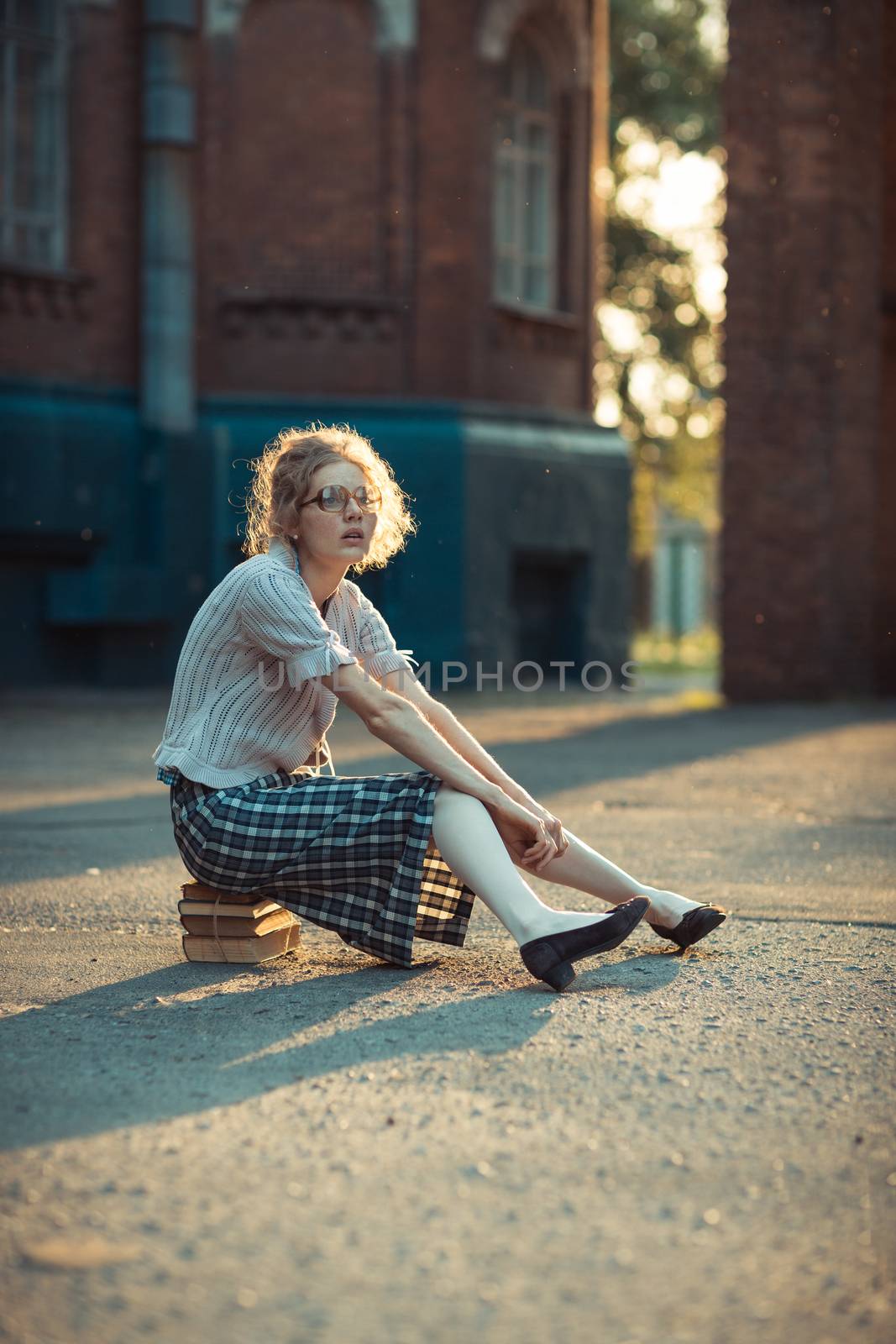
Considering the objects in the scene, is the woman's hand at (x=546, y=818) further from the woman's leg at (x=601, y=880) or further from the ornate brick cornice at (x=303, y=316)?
→ the ornate brick cornice at (x=303, y=316)

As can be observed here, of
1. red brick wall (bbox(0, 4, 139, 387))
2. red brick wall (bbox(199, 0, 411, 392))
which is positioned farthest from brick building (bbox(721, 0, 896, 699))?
red brick wall (bbox(0, 4, 139, 387))

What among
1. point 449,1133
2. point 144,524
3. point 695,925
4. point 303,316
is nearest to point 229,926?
point 695,925

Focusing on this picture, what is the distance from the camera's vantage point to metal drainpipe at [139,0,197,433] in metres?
17.5

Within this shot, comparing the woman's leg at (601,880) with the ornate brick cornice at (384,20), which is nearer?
the woman's leg at (601,880)

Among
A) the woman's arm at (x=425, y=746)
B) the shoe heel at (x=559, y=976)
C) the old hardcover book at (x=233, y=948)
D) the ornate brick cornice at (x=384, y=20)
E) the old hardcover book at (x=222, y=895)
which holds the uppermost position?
the ornate brick cornice at (x=384, y=20)

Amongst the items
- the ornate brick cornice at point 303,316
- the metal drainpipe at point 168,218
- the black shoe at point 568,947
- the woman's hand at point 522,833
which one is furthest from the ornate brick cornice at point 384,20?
the black shoe at point 568,947

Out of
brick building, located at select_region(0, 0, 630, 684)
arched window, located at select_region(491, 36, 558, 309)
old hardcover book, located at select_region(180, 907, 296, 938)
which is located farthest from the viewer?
arched window, located at select_region(491, 36, 558, 309)

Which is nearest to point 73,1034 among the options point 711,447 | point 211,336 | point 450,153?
point 211,336

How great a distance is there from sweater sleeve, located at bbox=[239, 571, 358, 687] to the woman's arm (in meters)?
0.06

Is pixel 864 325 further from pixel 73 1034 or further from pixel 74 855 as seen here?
pixel 73 1034

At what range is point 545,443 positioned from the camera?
758 inches

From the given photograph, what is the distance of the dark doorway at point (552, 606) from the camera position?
1961 cm

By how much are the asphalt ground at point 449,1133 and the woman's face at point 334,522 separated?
3.79ft

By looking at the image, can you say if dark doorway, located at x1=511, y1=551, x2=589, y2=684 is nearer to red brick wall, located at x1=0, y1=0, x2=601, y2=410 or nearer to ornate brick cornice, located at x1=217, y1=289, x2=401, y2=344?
red brick wall, located at x1=0, y1=0, x2=601, y2=410
